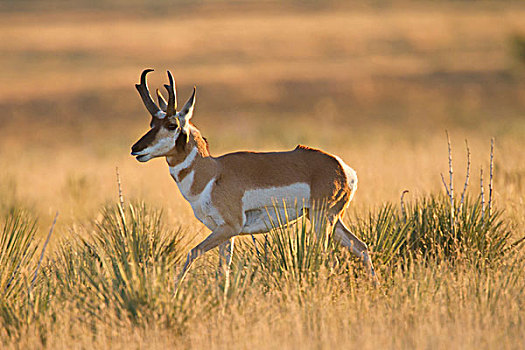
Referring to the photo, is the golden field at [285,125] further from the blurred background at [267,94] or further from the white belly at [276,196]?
the white belly at [276,196]

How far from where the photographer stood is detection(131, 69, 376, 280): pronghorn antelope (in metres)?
7.00

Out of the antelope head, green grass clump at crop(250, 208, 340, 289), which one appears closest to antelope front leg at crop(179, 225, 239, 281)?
green grass clump at crop(250, 208, 340, 289)

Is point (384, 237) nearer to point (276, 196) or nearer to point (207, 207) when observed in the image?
A: point (276, 196)

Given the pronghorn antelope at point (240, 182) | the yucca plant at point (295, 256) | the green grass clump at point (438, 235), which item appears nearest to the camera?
the yucca plant at point (295, 256)

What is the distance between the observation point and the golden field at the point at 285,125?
602 centimetres

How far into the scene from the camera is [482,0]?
78000 mm

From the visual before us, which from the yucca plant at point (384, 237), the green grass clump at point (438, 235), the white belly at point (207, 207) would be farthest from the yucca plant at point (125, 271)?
the green grass clump at point (438, 235)

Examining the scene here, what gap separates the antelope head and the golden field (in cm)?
103

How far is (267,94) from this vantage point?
106 ft

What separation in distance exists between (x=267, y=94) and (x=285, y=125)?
223 inches

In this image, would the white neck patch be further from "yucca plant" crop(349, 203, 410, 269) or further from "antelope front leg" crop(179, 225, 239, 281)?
"yucca plant" crop(349, 203, 410, 269)

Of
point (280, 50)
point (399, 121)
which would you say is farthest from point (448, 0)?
point (399, 121)

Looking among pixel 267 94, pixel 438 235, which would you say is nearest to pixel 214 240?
pixel 438 235

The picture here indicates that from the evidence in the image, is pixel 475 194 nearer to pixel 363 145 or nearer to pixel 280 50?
pixel 363 145
